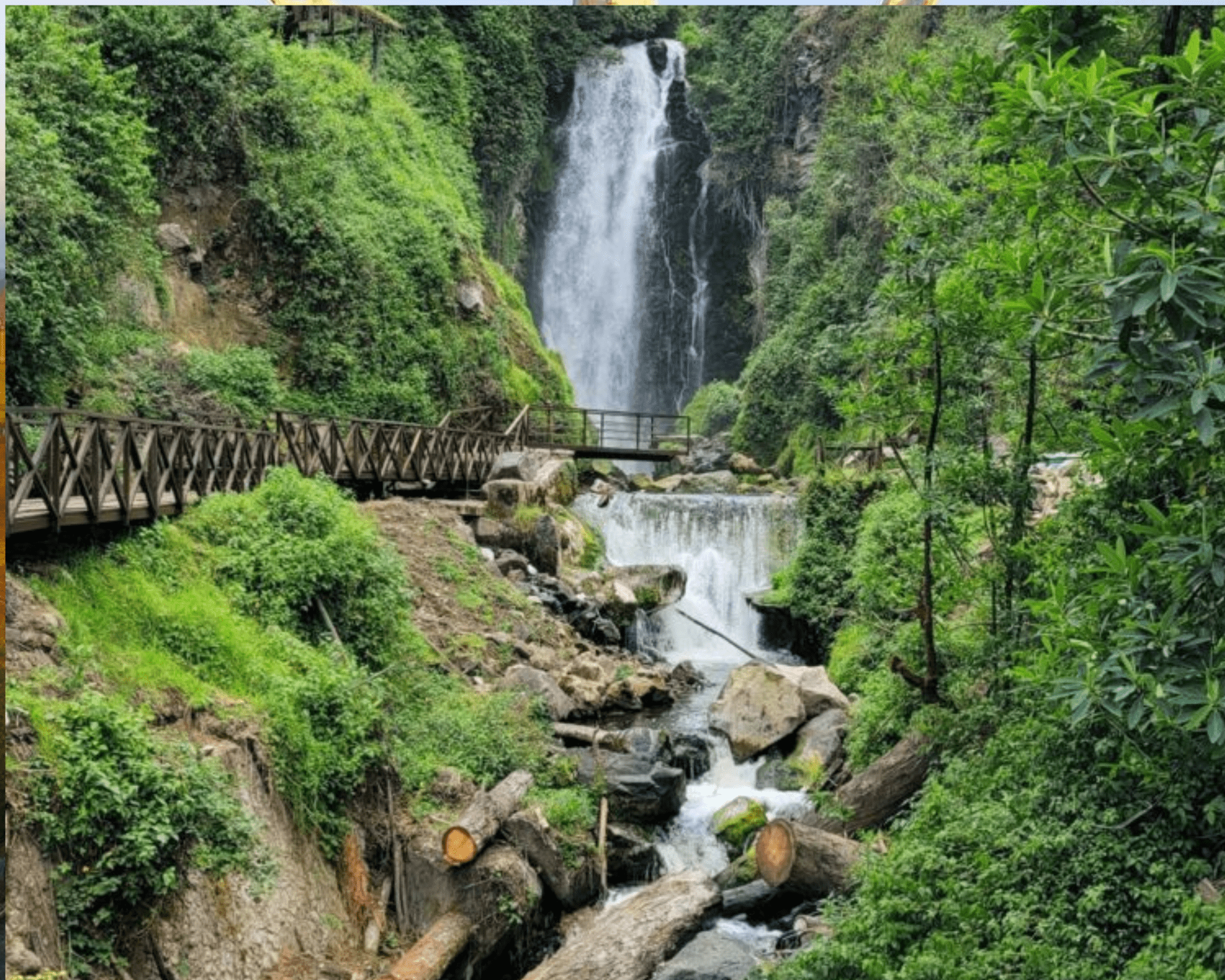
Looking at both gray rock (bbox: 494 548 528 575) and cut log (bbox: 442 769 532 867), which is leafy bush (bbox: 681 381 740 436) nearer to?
gray rock (bbox: 494 548 528 575)

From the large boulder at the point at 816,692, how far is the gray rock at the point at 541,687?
202 cm

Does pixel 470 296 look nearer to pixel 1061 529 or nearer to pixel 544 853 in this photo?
pixel 544 853

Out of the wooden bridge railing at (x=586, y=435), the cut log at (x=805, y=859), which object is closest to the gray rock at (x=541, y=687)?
the cut log at (x=805, y=859)

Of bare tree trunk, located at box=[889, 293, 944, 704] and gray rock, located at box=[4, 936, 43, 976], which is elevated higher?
bare tree trunk, located at box=[889, 293, 944, 704]

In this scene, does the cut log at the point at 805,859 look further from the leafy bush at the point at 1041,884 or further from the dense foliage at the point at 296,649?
the dense foliage at the point at 296,649

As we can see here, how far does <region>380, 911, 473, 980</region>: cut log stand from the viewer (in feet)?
17.5

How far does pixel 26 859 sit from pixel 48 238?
21.7ft

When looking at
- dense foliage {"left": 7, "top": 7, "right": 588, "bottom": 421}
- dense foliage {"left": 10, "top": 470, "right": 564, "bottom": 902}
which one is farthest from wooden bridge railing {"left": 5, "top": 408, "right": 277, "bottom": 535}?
dense foliage {"left": 7, "top": 7, "right": 588, "bottom": 421}

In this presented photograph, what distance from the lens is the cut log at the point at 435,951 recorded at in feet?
17.5

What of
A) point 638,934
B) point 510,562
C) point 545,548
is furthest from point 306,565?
point 545,548

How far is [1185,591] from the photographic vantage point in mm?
3260

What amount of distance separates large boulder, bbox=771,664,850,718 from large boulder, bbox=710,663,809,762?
6 cm

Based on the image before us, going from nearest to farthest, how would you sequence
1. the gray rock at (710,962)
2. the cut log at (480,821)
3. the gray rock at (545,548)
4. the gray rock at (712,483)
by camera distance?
the gray rock at (710,962) < the cut log at (480,821) < the gray rock at (545,548) < the gray rock at (712,483)

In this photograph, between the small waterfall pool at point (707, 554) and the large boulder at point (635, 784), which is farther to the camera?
the small waterfall pool at point (707, 554)
